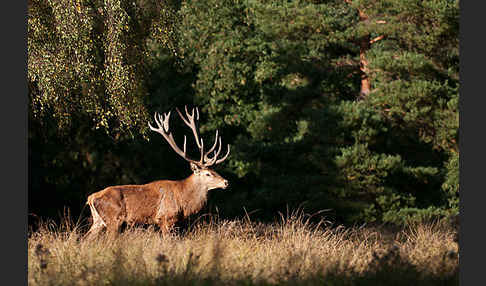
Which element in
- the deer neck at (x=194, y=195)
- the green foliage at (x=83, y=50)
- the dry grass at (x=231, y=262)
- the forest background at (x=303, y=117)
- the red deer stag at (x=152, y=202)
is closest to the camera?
the dry grass at (x=231, y=262)

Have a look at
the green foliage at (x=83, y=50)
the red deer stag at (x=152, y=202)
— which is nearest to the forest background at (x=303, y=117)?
the red deer stag at (x=152, y=202)

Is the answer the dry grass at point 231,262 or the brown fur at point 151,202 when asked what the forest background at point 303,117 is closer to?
the brown fur at point 151,202

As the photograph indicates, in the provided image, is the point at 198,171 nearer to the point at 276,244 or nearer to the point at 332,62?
the point at 276,244

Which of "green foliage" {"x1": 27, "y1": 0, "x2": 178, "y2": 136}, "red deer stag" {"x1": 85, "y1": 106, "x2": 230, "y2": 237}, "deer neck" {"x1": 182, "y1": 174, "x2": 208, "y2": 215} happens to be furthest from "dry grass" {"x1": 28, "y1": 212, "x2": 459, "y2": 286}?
"green foliage" {"x1": 27, "y1": 0, "x2": 178, "y2": 136}

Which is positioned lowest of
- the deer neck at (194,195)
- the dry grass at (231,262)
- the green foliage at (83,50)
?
the dry grass at (231,262)

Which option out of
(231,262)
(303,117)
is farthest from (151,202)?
(303,117)

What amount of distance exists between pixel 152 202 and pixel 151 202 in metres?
0.02

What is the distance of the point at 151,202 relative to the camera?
9969mm

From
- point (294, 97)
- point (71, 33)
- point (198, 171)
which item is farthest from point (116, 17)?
point (294, 97)

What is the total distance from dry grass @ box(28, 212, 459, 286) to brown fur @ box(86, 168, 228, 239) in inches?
44.6

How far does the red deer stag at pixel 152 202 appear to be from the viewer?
377 inches

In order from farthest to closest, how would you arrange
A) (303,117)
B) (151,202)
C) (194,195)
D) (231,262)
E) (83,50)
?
(303,117), (194,195), (151,202), (83,50), (231,262)

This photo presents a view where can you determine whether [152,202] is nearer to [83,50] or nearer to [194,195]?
[194,195]

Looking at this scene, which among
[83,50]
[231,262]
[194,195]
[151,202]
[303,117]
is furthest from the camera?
[303,117]
